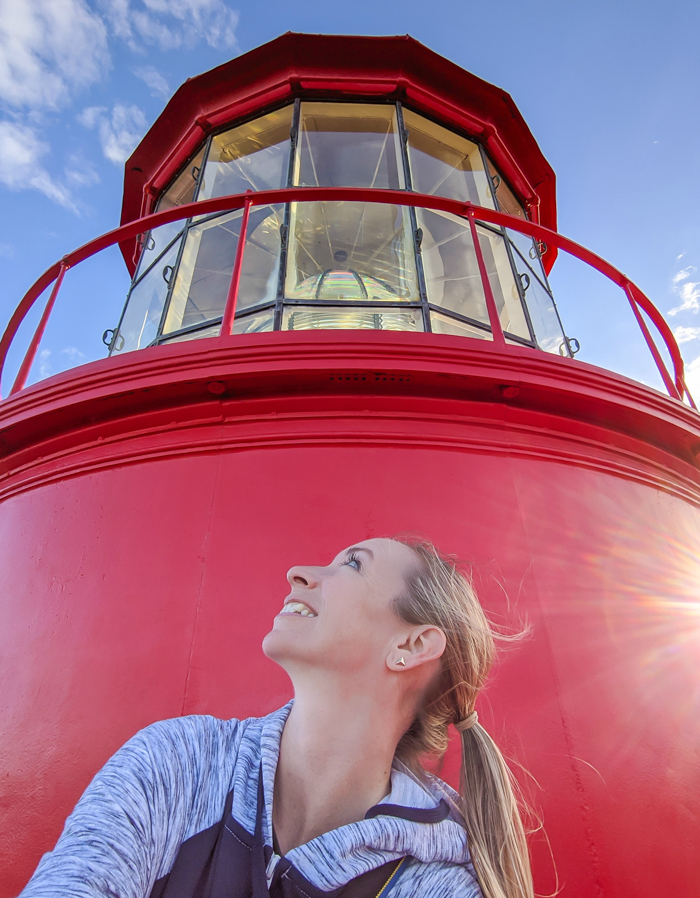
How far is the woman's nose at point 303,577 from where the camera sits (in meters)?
2.01

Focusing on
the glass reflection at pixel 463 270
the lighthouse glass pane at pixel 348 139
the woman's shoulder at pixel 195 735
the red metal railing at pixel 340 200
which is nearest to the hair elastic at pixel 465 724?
the woman's shoulder at pixel 195 735

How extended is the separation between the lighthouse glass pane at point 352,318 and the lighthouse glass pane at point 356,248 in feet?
1.23

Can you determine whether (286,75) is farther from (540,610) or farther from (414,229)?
(540,610)

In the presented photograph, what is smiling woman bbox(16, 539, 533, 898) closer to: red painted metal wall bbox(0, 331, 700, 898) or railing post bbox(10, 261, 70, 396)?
red painted metal wall bbox(0, 331, 700, 898)

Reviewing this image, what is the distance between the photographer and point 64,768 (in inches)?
89.7

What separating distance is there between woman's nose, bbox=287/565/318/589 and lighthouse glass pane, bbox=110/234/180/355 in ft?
11.6

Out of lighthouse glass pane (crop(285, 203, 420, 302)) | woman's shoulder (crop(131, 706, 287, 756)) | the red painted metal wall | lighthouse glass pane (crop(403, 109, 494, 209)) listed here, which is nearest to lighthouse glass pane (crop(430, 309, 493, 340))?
lighthouse glass pane (crop(285, 203, 420, 302))

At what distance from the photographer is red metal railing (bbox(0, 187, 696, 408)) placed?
3.27m

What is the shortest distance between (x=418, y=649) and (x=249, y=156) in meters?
5.47

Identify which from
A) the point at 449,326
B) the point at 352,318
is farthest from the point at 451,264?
the point at 352,318

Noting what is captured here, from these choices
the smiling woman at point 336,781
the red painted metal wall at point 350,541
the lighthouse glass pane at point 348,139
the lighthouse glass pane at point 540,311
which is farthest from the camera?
the lighthouse glass pane at point 348,139

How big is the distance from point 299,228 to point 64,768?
440 centimetres

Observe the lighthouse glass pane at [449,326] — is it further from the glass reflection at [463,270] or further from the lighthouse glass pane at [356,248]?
the glass reflection at [463,270]

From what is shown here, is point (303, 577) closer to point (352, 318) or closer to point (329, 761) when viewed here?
point (329, 761)
